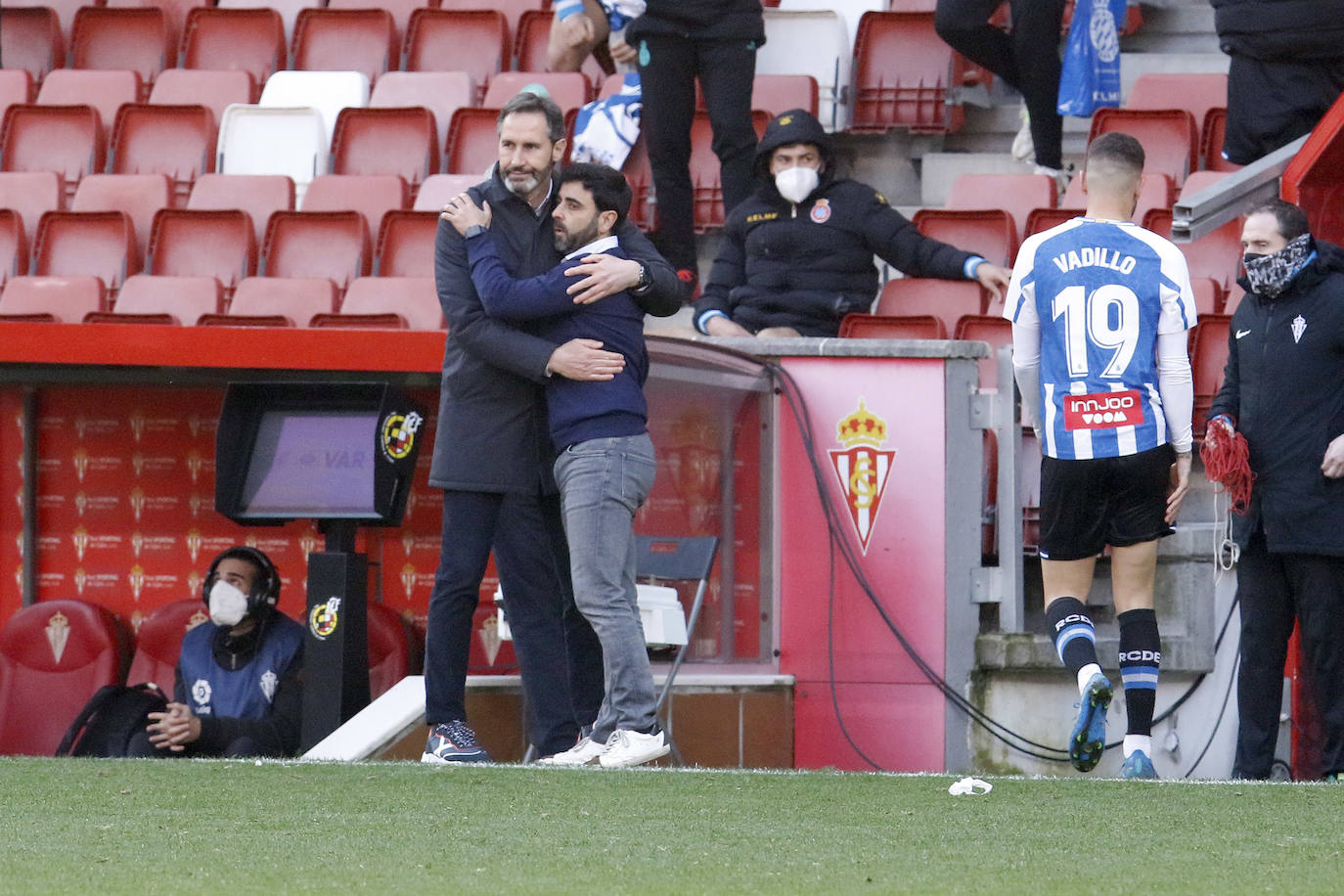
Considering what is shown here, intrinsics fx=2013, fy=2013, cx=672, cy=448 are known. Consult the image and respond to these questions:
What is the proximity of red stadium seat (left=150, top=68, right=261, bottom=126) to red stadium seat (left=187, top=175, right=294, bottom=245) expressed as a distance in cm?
95

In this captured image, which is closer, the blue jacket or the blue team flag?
the blue jacket

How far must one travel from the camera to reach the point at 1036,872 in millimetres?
3141

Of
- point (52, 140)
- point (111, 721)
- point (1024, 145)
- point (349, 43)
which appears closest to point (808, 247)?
point (1024, 145)

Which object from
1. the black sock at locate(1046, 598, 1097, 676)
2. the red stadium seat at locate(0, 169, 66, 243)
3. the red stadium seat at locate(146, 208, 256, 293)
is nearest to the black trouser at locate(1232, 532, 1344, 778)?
the black sock at locate(1046, 598, 1097, 676)

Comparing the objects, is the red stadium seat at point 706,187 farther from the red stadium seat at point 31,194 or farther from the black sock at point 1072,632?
the black sock at point 1072,632

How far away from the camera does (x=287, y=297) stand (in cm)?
795

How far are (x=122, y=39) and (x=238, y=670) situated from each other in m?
5.33

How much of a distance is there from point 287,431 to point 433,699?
186 centimetres

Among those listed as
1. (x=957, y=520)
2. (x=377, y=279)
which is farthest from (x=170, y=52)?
(x=957, y=520)

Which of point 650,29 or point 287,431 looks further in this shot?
point 650,29

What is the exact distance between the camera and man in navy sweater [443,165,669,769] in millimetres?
4887

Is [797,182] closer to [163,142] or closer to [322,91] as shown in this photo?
[322,91]

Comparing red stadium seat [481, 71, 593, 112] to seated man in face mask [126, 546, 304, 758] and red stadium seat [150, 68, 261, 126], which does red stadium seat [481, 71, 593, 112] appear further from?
seated man in face mask [126, 546, 304, 758]

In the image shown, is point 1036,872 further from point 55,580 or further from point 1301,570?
point 55,580
